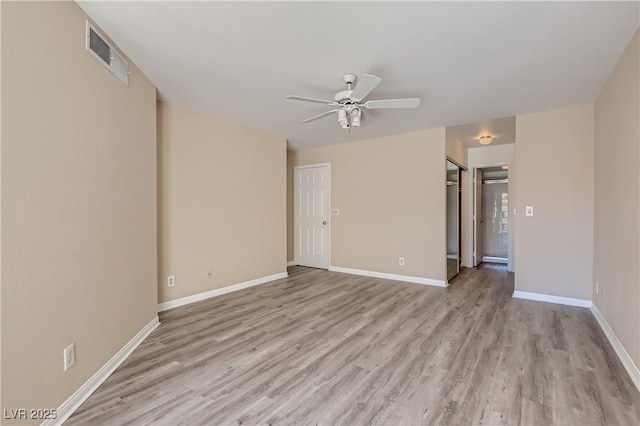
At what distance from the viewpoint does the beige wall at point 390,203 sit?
470 centimetres

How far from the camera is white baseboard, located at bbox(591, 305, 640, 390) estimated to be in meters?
2.07

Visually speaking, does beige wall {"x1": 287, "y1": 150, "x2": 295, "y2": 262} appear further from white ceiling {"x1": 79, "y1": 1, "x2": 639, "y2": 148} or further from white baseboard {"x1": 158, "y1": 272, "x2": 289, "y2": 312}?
white ceiling {"x1": 79, "y1": 1, "x2": 639, "y2": 148}

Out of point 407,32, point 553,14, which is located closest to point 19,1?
point 407,32

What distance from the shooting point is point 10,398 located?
139 cm

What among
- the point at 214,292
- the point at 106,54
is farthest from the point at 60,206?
the point at 214,292

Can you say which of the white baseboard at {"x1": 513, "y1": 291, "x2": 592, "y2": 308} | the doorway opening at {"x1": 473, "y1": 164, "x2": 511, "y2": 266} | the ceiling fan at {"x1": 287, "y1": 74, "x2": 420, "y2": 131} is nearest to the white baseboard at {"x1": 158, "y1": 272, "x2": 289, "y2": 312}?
the ceiling fan at {"x1": 287, "y1": 74, "x2": 420, "y2": 131}

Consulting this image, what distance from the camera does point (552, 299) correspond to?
3.85 meters

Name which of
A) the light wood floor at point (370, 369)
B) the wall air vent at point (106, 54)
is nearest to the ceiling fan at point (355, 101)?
the wall air vent at point (106, 54)

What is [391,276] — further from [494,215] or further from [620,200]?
[494,215]

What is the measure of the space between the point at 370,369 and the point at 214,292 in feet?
8.69

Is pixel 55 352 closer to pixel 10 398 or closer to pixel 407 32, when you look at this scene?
pixel 10 398

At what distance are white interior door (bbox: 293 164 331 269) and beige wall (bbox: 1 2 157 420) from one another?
3834 mm

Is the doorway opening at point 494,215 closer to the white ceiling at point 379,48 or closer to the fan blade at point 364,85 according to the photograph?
the white ceiling at point 379,48

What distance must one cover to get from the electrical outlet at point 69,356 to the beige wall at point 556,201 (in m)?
4.87
